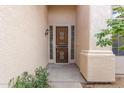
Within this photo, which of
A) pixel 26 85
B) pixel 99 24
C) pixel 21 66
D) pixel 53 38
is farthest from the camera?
pixel 53 38

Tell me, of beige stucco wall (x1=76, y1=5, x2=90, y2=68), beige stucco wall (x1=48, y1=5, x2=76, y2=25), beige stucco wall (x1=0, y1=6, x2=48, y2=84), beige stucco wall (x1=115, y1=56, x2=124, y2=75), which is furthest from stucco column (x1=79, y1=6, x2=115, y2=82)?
beige stucco wall (x1=48, y1=5, x2=76, y2=25)

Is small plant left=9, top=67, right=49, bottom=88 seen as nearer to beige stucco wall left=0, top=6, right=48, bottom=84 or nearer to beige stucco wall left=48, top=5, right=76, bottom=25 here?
beige stucco wall left=0, top=6, right=48, bottom=84

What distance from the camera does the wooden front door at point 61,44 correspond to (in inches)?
471

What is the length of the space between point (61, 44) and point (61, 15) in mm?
1661

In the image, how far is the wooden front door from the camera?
11969mm

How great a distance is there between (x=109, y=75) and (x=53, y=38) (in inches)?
225

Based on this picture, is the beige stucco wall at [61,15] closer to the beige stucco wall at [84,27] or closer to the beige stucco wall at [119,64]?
the beige stucco wall at [84,27]

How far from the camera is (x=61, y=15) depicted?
11922mm

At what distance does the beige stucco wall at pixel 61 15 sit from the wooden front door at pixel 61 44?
0.36 metres

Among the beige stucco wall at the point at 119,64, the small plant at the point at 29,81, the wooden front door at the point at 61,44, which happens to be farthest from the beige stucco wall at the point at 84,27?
the small plant at the point at 29,81

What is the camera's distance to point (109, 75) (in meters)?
6.80
